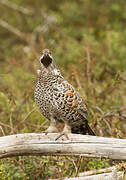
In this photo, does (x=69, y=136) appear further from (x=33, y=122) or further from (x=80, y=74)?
(x=80, y=74)

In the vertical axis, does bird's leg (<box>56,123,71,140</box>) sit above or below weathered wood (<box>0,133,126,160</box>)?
above

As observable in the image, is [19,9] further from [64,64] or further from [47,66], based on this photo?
[47,66]

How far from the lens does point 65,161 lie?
4695 millimetres

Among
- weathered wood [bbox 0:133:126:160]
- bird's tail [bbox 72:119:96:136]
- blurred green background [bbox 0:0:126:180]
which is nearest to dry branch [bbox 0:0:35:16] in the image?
blurred green background [bbox 0:0:126:180]

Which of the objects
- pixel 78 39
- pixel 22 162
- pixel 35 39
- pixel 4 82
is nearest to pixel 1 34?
pixel 35 39

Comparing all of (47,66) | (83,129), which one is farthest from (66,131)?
(47,66)

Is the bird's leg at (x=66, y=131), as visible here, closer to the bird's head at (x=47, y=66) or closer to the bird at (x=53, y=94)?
the bird at (x=53, y=94)

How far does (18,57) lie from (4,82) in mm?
2160

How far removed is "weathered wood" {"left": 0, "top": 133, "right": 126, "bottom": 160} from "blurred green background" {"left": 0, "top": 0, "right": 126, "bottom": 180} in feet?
0.79

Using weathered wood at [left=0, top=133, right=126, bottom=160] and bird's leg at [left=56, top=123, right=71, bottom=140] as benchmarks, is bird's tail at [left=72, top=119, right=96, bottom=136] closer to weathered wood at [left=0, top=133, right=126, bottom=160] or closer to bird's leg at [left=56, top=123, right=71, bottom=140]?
bird's leg at [left=56, top=123, right=71, bottom=140]

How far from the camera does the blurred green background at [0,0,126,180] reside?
15.5 feet

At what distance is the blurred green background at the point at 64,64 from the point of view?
15.5ft

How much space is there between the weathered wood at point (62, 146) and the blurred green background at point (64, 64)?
240 millimetres

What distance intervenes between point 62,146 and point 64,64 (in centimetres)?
503
